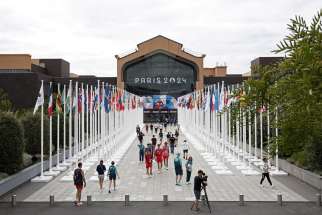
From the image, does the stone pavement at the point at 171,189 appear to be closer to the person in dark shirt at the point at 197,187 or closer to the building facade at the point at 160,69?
the person in dark shirt at the point at 197,187

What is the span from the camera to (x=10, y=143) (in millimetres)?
22328

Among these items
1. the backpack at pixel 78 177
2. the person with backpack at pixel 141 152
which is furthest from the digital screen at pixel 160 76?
the backpack at pixel 78 177

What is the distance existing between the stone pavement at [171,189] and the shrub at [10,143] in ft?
4.63

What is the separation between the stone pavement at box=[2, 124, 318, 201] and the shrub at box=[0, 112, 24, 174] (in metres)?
1.41

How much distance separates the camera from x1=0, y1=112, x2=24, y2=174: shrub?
22.1m

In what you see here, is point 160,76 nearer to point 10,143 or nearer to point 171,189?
point 10,143

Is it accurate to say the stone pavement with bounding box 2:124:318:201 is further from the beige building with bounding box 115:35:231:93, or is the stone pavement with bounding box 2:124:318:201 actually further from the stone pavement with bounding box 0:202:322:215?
the beige building with bounding box 115:35:231:93

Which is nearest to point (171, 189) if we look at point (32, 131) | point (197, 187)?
point (197, 187)

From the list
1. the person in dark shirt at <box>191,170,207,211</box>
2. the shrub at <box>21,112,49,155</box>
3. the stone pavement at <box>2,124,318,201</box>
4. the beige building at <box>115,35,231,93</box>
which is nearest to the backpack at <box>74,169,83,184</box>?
the stone pavement at <box>2,124,318,201</box>

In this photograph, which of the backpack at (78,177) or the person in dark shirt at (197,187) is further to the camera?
the backpack at (78,177)

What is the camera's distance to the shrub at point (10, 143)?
22.1 metres

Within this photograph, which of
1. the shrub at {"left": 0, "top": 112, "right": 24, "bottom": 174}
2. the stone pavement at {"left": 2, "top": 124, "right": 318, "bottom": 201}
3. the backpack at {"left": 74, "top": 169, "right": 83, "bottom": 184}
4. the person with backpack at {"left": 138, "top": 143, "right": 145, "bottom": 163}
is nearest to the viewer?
the backpack at {"left": 74, "top": 169, "right": 83, "bottom": 184}

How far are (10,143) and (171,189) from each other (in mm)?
8333

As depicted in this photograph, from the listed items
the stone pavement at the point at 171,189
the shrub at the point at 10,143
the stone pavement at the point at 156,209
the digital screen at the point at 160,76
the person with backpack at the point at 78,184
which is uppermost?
the digital screen at the point at 160,76
